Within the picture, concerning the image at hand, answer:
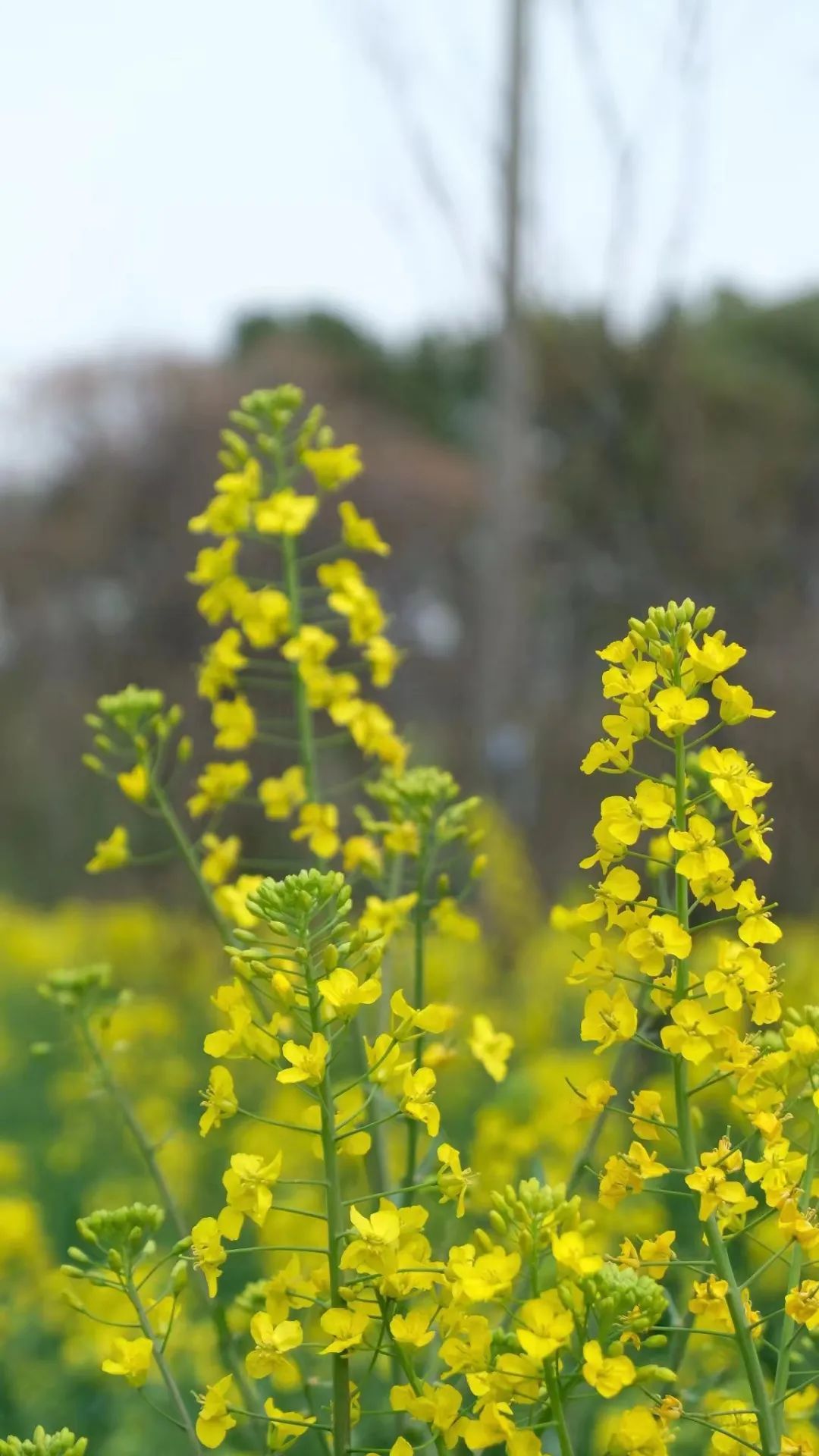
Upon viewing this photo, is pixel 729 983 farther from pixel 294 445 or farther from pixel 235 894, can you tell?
pixel 294 445

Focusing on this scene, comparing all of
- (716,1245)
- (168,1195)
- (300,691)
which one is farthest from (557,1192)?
(300,691)

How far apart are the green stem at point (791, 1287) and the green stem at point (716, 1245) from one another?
0.05ft

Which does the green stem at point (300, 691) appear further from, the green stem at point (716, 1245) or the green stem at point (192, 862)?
the green stem at point (716, 1245)

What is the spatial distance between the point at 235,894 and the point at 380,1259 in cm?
69

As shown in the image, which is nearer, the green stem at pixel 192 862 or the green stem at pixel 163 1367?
the green stem at pixel 163 1367

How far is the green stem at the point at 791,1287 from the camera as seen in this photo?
3.94ft

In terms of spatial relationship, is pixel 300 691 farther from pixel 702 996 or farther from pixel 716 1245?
pixel 716 1245

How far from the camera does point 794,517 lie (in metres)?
8.41

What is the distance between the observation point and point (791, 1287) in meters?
1.23

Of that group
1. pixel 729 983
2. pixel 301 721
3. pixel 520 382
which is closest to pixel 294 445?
pixel 301 721

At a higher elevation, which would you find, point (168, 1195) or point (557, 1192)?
point (557, 1192)

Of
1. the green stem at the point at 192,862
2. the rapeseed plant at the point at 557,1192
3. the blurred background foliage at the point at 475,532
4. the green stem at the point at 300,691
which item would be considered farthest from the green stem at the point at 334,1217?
the blurred background foliage at the point at 475,532

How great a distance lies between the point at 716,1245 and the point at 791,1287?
0.10 metres

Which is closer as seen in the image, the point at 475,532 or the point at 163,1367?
the point at 163,1367
